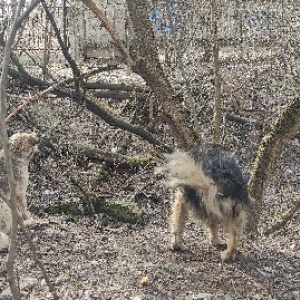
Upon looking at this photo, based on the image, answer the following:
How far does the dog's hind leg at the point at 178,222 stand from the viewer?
5922 millimetres

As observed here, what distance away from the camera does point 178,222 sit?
600 cm

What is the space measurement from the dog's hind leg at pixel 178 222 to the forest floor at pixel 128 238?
0.10 metres

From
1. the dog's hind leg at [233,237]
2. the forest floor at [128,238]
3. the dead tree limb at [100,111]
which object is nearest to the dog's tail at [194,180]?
the dog's hind leg at [233,237]

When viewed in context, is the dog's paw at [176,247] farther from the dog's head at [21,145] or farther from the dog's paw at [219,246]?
the dog's head at [21,145]

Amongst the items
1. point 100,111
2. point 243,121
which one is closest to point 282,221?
point 100,111

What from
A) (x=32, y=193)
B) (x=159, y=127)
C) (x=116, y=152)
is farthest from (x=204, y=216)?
(x=159, y=127)

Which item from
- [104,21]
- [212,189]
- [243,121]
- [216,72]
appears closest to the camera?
[104,21]

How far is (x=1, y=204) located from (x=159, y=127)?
544 centimetres

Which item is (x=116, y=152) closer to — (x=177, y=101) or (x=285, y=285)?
(x=177, y=101)

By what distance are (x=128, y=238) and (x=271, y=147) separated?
2.42 metres

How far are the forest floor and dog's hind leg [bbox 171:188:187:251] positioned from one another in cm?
10

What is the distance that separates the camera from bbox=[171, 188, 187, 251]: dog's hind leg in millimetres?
5922

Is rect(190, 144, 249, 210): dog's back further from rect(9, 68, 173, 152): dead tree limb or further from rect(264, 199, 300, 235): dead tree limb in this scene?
rect(9, 68, 173, 152): dead tree limb

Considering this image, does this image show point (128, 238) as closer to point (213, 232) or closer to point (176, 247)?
point (176, 247)
